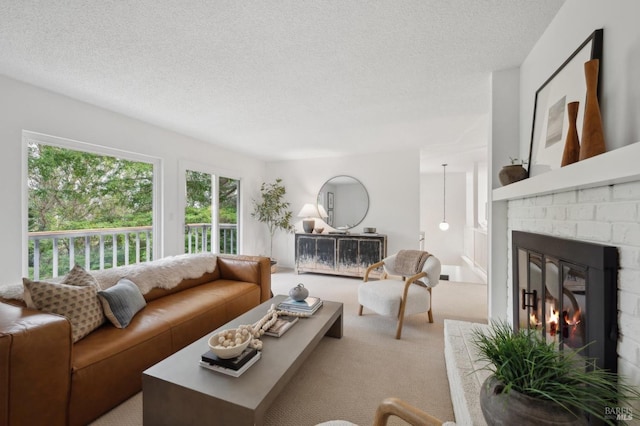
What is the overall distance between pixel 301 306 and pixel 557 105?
2169mm

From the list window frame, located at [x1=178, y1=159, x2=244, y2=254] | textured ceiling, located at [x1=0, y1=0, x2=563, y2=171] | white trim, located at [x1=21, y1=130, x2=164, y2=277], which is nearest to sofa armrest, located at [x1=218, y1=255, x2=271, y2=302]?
white trim, located at [x1=21, y1=130, x2=164, y2=277]

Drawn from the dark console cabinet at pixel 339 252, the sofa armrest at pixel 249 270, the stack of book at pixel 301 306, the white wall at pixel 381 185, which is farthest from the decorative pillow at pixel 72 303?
the white wall at pixel 381 185

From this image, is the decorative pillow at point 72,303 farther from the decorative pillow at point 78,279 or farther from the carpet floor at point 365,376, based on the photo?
the carpet floor at point 365,376

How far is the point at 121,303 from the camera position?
6.16 ft

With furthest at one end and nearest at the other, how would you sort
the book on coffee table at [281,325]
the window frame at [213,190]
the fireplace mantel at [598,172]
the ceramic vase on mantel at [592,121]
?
the window frame at [213,190] → the book on coffee table at [281,325] → the ceramic vase on mantel at [592,121] → the fireplace mantel at [598,172]

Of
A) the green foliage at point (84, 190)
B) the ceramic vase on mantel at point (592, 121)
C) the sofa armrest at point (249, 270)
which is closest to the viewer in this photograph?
the ceramic vase on mantel at point (592, 121)

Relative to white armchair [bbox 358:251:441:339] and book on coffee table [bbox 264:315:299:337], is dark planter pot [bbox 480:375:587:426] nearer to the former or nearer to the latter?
book on coffee table [bbox 264:315:299:337]

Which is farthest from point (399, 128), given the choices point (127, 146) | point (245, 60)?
point (127, 146)

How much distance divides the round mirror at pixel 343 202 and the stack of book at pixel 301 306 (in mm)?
2865

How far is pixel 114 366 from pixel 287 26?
2280 mm

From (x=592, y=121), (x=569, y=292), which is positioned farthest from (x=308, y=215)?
(x=592, y=121)

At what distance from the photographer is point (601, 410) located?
3.15 ft

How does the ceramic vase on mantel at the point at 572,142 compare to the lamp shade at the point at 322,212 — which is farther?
the lamp shade at the point at 322,212

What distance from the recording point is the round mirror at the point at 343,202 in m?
5.08
